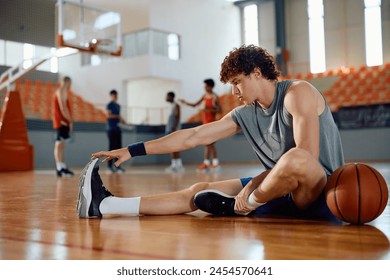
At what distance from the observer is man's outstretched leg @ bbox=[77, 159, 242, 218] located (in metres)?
2.01

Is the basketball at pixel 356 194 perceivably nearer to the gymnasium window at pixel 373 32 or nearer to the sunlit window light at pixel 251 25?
the gymnasium window at pixel 373 32

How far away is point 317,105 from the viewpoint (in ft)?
6.01

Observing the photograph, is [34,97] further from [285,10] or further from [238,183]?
[238,183]

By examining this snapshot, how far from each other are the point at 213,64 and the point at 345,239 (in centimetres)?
1432

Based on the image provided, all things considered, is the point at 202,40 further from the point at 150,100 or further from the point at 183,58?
the point at 150,100

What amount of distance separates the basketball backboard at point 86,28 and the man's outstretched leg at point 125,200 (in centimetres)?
710

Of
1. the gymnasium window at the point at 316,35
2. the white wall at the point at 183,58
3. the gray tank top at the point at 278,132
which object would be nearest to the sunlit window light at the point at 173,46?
the white wall at the point at 183,58

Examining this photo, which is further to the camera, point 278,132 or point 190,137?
point 190,137

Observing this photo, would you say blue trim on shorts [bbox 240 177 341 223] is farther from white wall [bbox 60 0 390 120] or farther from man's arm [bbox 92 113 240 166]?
white wall [bbox 60 0 390 120]

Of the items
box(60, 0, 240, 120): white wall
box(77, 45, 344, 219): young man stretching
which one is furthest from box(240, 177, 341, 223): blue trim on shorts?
box(60, 0, 240, 120): white wall

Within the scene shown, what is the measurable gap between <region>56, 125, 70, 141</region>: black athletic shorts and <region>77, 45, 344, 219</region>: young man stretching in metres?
4.88

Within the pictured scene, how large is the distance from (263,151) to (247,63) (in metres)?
0.43

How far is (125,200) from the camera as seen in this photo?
2123mm

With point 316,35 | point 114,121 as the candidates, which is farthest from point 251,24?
point 114,121
